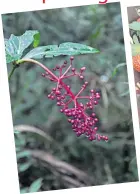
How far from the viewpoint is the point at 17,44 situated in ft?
1.94

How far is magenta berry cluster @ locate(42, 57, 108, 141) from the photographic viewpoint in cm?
58

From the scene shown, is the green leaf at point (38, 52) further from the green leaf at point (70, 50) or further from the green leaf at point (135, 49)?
the green leaf at point (135, 49)

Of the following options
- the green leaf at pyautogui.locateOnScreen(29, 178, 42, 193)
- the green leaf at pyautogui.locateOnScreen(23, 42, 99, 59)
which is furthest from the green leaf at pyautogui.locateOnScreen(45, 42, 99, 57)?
the green leaf at pyautogui.locateOnScreen(29, 178, 42, 193)

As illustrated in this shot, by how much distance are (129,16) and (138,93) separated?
0.18m

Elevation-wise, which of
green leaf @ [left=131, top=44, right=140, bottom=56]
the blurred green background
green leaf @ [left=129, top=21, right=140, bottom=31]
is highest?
green leaf @ [left=129, top=21, right=140, bottom=31]

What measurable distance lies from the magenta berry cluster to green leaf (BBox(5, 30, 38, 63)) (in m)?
0.08

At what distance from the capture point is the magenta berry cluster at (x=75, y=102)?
0.58 metres

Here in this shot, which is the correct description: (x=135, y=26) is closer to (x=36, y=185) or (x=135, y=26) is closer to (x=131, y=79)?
(x=131, y=79)

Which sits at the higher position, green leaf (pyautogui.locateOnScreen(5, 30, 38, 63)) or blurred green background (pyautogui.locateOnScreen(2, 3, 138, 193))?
green leaf (pyautogui.locateOnScreen(5, 30, 38, 63))

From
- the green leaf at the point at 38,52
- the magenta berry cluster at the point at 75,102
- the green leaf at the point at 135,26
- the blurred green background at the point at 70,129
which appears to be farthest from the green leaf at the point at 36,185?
the green leaf at the point at 135,26

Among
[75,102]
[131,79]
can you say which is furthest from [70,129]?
[131,79]

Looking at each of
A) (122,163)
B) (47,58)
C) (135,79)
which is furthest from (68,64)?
(122,163)

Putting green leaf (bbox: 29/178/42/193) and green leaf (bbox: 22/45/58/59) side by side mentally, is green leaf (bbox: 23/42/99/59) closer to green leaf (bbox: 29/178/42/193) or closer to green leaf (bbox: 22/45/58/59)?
green leaf (bbox: 22/45/58/59)

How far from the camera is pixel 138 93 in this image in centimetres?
59
